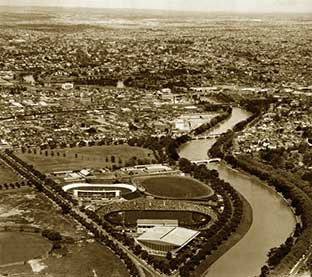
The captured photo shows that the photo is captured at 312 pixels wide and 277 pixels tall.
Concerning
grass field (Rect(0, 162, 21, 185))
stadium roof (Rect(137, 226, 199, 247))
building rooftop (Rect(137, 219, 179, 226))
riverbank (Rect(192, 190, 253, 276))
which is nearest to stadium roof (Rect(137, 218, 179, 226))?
building rooftop (Rect(137, 219, 179, 226))

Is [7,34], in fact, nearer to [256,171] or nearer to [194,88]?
[194,88]

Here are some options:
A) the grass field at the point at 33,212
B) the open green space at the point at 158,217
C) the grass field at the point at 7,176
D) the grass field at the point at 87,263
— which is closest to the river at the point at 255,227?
the open green space at the point at 158,217

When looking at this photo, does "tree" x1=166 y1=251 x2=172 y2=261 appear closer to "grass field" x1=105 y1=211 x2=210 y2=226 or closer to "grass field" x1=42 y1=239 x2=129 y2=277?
"grass field" x1=42 y1=239 x2=129 y2=277

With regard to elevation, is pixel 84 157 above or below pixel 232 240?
below

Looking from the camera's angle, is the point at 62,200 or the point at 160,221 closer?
the point at 160,221

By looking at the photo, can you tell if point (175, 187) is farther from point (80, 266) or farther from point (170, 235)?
point (80, 266)

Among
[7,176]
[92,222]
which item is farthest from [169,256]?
[7,176]
